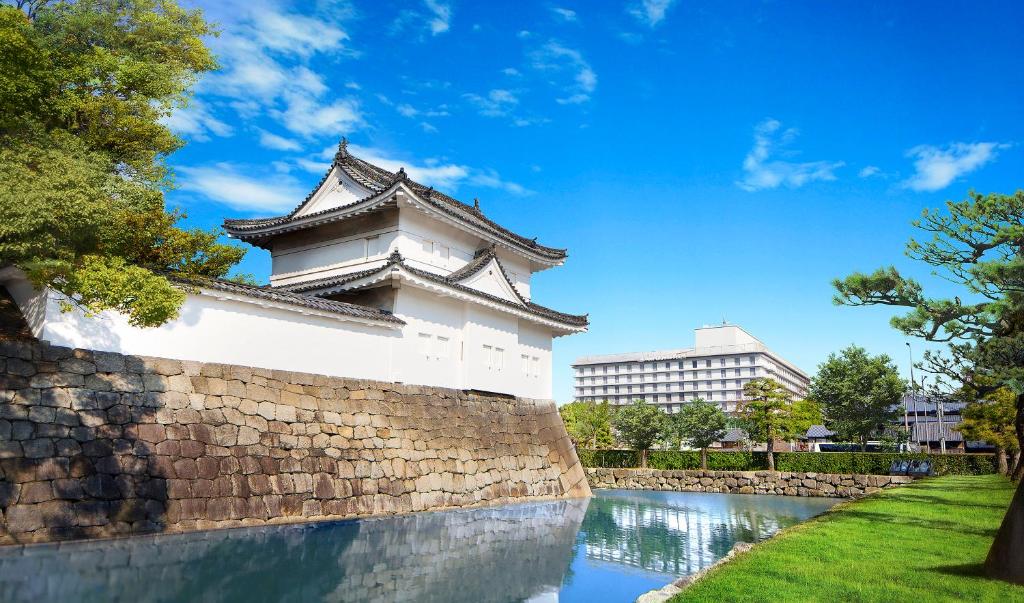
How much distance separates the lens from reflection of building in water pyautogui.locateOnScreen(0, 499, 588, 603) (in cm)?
711

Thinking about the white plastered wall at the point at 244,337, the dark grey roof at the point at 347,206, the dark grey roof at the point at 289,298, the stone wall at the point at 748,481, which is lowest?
the stone wall at the point at 748,481

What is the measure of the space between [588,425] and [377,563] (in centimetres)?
5127

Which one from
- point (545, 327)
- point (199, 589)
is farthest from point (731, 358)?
point (199, 589)

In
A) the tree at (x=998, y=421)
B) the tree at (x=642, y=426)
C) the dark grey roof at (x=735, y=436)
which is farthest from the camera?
the dark grey roof at (x=735, y=436)

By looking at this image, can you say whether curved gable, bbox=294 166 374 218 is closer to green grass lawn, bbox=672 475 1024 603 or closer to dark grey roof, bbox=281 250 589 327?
dark grey roof, bbox=281 250 589 327

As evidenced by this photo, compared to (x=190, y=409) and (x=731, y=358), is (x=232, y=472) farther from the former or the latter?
(x=731, y=358)

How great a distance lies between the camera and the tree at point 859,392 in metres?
43.5

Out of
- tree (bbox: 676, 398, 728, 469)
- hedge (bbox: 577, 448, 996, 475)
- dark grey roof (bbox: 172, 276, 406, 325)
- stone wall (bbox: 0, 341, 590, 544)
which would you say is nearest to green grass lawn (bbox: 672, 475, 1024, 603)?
stone wall (bbox: 0, 341, 590, 544)

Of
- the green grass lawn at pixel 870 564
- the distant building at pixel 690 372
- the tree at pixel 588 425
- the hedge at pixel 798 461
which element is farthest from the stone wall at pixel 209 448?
the distant building at pixel 690 372

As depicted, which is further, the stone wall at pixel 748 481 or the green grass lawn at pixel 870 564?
the stone wall at pixel 748 481

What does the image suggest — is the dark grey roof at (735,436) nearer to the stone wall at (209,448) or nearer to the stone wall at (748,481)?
the stone wall at (748,481)

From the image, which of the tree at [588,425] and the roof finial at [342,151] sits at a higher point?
the roof finial at [342,151]

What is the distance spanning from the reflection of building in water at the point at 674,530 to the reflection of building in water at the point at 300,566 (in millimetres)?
1177

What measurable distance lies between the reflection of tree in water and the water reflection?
56mm
